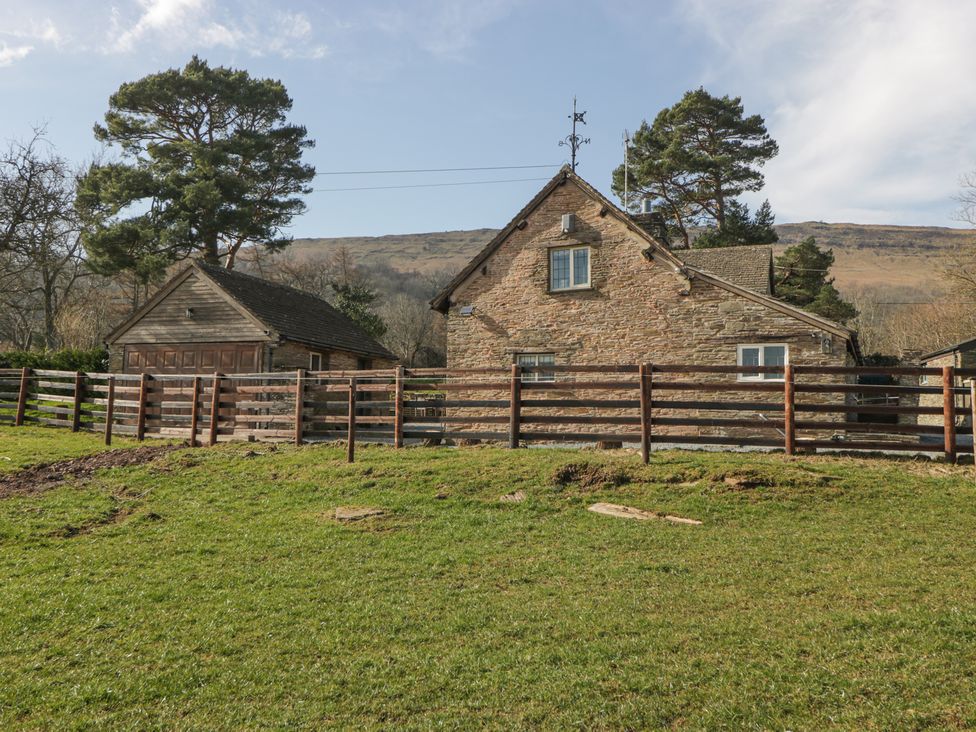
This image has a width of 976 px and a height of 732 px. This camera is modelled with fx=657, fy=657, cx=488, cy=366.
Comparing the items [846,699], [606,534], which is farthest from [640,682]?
[606,534]

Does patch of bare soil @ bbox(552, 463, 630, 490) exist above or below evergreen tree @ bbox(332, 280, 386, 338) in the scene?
below

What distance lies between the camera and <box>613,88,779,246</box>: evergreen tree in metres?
41.2

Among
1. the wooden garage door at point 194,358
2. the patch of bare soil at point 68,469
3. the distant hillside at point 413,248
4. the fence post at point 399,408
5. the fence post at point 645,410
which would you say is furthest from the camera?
the distant hillside at point 413,248

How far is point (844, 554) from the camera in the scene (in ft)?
24.1

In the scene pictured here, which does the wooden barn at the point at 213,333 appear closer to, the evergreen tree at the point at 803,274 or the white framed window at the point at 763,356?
the white framed window at the point at 763,356

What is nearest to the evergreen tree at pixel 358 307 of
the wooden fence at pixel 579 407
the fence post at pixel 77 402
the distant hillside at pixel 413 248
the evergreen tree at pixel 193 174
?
the evergreen tree at pixel 193 174

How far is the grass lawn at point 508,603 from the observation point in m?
4.35

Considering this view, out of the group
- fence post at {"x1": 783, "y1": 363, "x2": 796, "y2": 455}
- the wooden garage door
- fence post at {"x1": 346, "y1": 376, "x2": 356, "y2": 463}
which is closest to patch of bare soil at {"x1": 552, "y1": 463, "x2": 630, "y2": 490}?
fence post at {"x1": 783, "y1": 363, "x2": 796, "y2": 455}

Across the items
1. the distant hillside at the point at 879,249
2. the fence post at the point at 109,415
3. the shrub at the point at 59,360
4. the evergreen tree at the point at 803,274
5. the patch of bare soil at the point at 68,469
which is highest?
the distant hillside at the point at 879,249

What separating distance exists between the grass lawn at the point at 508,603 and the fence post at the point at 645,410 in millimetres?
769

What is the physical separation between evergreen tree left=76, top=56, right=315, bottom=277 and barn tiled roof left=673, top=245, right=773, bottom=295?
86.1 ft

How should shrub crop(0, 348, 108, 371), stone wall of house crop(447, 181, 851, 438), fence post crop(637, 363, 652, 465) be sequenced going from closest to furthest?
fence post crop(637, 363, 652, 465), stone wall of house crop(447, 181, 851, 438), shrub crop(0, 348, 108, 371)

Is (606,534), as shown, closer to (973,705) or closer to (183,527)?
(973,705)

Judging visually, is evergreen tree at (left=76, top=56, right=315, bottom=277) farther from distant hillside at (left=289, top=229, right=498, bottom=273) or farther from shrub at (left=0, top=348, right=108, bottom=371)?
distant hillside at (left=289, top=229, right=498, bottom=273)
